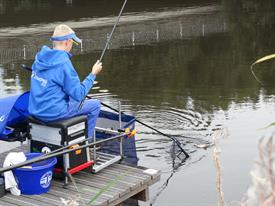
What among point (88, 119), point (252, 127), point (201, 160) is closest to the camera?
point (88, 119)

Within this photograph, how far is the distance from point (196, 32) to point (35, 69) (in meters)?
18.8

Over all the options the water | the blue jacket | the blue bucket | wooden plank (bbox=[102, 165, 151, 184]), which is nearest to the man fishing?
the blue jacket

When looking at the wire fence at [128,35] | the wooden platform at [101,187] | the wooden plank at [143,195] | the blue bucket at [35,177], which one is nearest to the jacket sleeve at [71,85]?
the blue bucket at [35,177]

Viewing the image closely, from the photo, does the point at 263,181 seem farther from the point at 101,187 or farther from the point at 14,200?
the point at 101,187

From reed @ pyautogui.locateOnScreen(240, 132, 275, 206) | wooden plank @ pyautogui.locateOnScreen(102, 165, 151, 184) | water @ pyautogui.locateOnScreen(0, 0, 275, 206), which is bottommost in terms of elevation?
water @ pyautogui.locateOnScreen(0, 0, 275, 206)

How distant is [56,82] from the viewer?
5.21m

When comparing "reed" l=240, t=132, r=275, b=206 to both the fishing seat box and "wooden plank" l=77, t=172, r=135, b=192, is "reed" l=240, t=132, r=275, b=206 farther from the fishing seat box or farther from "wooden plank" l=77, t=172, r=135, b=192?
"wooden plank" l=77, t=172, r=135, b=192

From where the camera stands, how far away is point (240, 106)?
35.8 feet

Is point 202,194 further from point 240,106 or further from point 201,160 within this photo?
point 240,106

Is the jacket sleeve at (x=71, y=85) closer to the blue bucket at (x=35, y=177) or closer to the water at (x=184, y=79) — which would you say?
the blue bucket at (x=35, y=177)

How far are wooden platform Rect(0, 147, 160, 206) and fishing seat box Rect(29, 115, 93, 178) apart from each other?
19cm

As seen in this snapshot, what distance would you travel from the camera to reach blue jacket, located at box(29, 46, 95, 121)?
5.16 m

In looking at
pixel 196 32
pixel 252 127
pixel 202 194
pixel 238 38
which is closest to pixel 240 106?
pixel 252 127

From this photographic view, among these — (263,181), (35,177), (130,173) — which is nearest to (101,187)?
(130,173)
